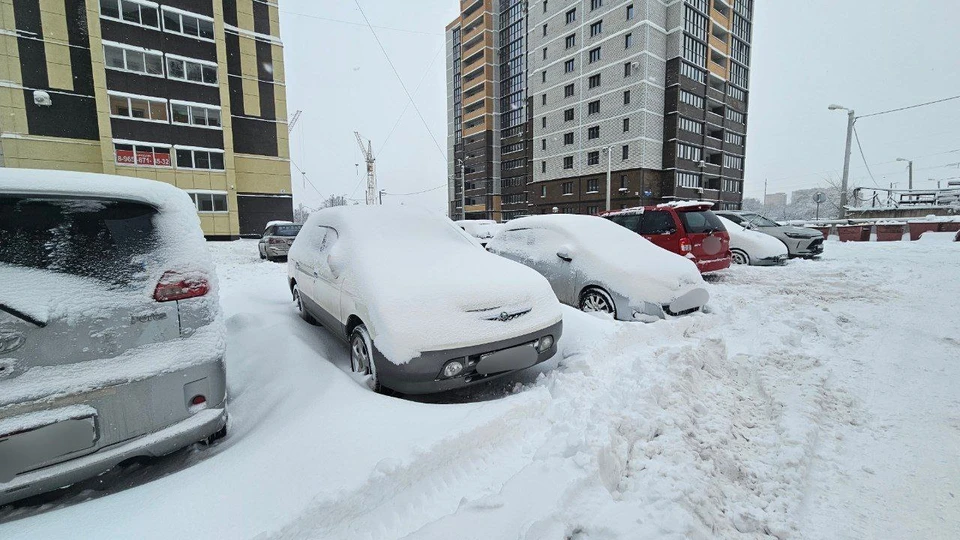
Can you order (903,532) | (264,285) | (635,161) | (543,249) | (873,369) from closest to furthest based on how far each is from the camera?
(903,532)
(873,369)
(543,249)
(264,285)
(635,161)

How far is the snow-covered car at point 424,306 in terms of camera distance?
2529 mm

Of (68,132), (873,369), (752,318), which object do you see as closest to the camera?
(873,369)

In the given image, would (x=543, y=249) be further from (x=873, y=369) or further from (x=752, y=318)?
(x=873, y=369)

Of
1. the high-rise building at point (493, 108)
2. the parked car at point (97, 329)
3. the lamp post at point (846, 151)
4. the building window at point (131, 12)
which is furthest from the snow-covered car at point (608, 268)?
the high-rise building at point (493, 108)

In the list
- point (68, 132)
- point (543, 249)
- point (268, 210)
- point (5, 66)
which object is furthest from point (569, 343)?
point (5, 66)

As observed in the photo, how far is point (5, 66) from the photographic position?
20031 millimetres

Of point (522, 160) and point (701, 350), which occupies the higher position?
point (522, 160)

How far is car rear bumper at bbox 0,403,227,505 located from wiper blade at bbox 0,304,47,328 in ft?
1.88

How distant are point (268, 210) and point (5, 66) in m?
13.7

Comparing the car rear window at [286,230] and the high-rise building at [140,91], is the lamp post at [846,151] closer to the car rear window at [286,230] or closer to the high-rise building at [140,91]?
the car rear window at [286,230]

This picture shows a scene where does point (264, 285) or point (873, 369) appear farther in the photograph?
point (264, 285)

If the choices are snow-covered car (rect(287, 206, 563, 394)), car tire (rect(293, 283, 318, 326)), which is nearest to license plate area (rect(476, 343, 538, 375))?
snow-covered car (rect(287, 206, 563, 394))

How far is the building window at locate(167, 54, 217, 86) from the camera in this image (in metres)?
22.3

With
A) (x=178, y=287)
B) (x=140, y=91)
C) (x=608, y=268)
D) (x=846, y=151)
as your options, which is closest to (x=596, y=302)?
(x=608, y=268)
